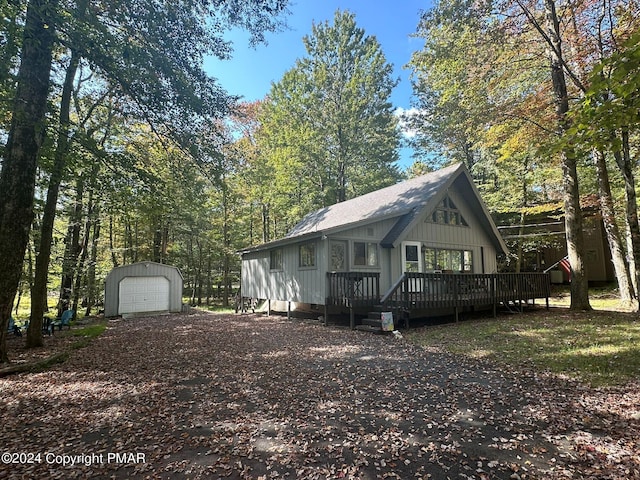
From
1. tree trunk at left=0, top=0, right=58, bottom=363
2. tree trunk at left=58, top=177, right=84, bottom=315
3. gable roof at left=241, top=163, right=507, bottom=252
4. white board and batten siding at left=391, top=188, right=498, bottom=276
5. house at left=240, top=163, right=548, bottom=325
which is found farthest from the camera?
tree trunk at left=58, top=177, right=84, bottom=315

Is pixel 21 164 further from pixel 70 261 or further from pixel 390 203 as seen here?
pixel 390 203

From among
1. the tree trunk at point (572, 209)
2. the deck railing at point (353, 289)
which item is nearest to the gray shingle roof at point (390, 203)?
the deck railing at point (353, 289)

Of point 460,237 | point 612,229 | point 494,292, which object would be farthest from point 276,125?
point 612,229

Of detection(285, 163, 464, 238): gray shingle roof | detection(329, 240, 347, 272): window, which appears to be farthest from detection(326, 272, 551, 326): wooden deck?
detection(285, 163, 464, 238): gray shingle roof

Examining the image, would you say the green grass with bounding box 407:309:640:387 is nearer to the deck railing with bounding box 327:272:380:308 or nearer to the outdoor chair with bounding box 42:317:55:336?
the deck railing with bounding box 327:272:380:308

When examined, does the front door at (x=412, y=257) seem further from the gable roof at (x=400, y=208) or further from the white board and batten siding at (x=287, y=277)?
the white board and batten siding at (x=287, y=277)

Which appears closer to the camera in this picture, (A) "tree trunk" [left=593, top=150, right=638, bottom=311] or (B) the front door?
(A) "tree trunk" [left=593, top=150, right=638, bottom=311]

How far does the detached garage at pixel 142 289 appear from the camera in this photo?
54.1 feet

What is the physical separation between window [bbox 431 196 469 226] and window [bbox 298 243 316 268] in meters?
5.19

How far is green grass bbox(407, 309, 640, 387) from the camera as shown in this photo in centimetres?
545

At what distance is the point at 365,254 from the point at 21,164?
31.9 feet

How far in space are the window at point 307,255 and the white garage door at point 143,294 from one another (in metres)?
9.22

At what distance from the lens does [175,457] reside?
3168 mm

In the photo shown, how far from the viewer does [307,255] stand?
503 inches
